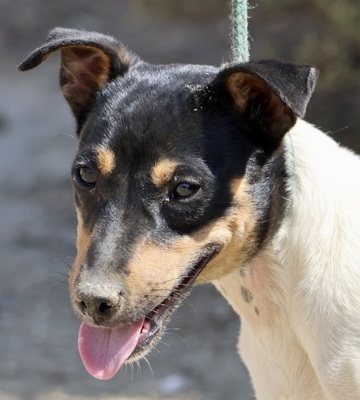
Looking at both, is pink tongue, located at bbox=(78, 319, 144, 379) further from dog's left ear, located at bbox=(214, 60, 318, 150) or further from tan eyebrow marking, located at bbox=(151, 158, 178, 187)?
dog's left ear, located at bbox=(214, 60, 318, 150)

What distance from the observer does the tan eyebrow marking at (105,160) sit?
3107 mm

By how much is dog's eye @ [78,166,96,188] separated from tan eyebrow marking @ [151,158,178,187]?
22 cm

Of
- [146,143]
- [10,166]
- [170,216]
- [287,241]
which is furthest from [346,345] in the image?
[10,166]

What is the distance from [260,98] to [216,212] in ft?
1.44

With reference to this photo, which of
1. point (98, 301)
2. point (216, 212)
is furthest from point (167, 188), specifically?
point (98, 301)

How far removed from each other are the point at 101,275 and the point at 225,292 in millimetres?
796

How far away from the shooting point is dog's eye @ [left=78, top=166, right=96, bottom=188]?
3170mm

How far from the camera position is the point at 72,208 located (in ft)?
26.2

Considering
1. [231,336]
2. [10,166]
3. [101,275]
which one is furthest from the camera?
[10,166]

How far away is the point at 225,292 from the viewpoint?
3.60 meters

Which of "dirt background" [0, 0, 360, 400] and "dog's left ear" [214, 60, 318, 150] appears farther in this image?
"dirt background" [0, 0, 360, 400]

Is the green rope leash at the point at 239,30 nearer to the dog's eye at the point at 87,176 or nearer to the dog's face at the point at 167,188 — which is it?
the dog's face at the point at 167,188

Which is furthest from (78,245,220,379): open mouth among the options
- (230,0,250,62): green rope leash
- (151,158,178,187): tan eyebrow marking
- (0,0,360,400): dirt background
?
(230,0,250,62): green rope leash

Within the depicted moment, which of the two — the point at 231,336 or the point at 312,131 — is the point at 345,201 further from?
the point at 231,336
